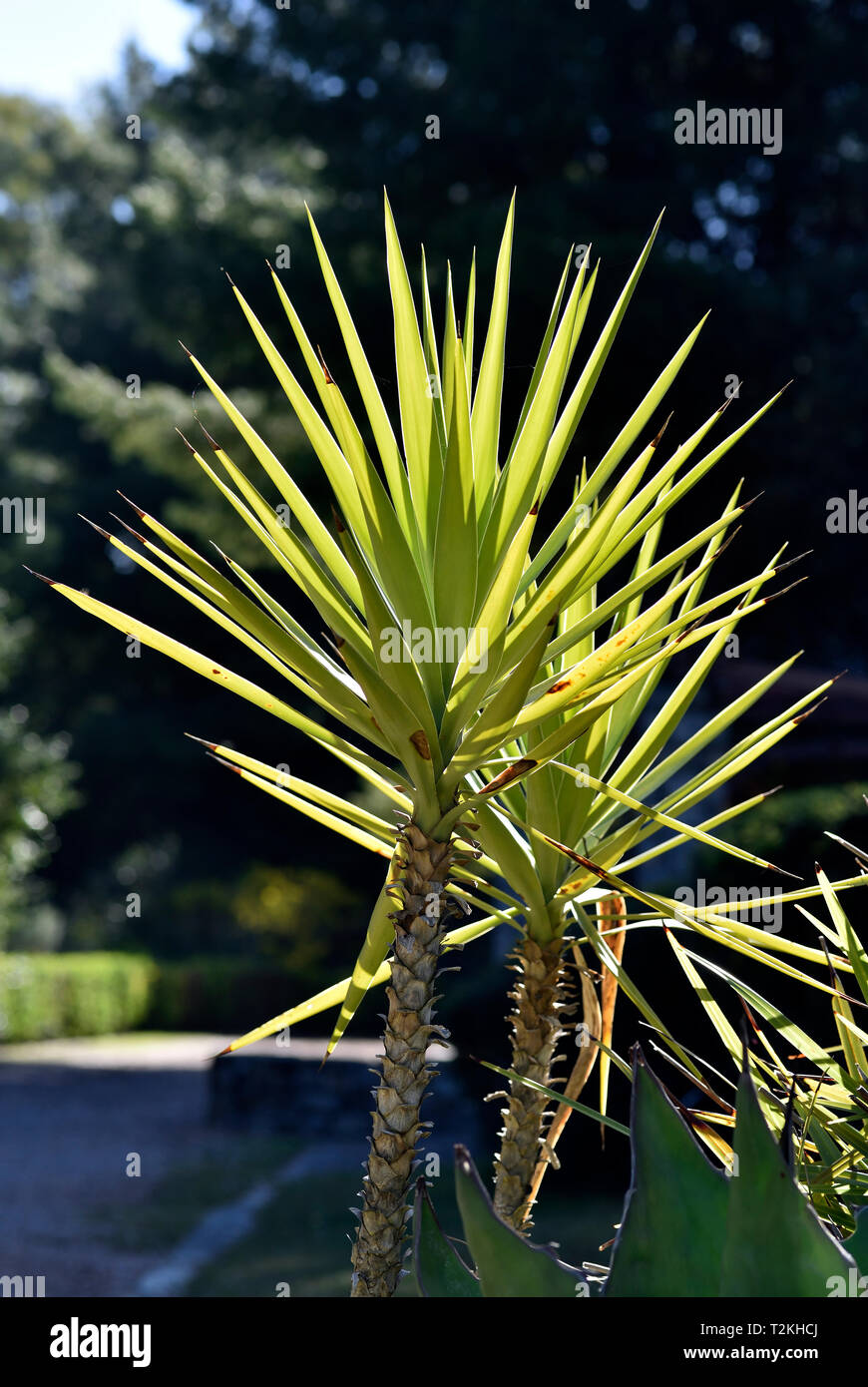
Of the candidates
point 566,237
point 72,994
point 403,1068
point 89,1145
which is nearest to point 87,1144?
point 89,1145

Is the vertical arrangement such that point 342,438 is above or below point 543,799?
above

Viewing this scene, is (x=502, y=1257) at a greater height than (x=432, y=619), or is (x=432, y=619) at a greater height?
(x=432, y=619)

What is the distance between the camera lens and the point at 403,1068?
1.32 metres

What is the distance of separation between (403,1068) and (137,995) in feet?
76.4

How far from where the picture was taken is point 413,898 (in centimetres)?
134

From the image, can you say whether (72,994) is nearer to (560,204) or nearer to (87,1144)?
(87,1144)

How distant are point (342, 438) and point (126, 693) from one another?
2441 centimetres

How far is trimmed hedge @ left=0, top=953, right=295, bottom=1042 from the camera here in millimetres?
20484

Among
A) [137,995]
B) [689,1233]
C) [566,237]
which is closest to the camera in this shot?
[689,1233]

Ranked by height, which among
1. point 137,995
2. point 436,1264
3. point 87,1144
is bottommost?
point 87,1144

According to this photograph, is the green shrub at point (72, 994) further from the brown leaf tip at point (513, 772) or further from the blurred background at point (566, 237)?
the brown leaf tip at point (513, 772)

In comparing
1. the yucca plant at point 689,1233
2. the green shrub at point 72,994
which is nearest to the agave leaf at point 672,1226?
the yucca plant at point 689,1233

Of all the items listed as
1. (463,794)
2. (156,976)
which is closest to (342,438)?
(463,794)
